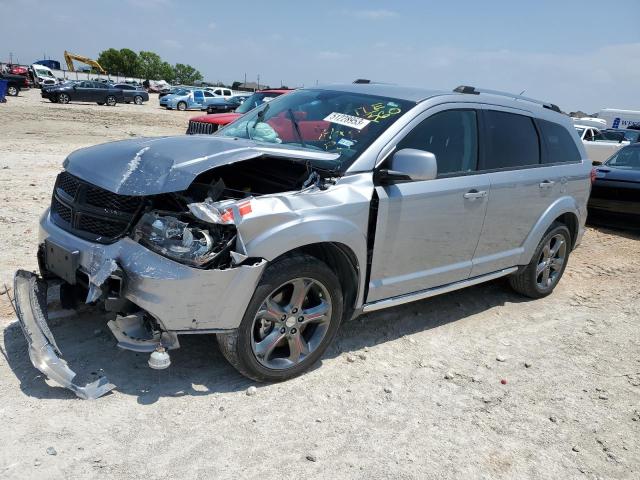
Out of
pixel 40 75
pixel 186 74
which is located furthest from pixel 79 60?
pixel 186 74

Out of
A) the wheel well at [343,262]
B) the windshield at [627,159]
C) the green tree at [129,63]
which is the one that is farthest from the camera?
the green tree at [129,63]

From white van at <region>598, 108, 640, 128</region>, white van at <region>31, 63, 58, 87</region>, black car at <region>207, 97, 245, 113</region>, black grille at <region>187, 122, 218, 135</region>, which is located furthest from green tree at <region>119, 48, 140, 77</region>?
black grille at <region>187, 122, 218, 135</region>

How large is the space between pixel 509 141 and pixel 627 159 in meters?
6.46

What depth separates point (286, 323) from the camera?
3.65 metres

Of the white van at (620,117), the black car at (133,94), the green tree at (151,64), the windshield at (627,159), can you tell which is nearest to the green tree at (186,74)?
the green tree at (151,64)

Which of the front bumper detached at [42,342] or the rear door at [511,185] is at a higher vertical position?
the rear door at [511,185]

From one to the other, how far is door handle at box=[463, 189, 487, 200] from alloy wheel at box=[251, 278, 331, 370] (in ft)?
4.78

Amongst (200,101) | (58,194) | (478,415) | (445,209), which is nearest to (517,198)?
(445,209)

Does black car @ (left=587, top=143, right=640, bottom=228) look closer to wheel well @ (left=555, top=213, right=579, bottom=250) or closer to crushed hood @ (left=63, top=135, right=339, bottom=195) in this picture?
wheel well @ (left=555, top=213, right=579, bottom=250)

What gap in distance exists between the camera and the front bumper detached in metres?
3.25

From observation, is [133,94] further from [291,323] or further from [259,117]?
[291,323]

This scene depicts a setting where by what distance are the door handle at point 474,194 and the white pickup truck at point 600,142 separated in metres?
13.6

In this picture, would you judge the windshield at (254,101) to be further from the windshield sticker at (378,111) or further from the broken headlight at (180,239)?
the broken headlight at (180,239)

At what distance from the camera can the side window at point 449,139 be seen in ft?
13.8
